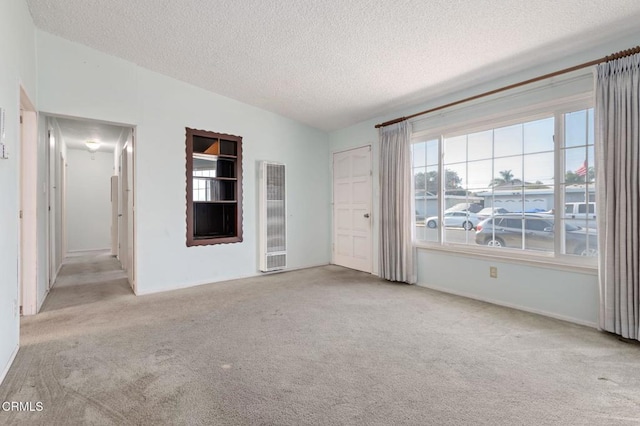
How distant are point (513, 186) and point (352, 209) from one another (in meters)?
2.56

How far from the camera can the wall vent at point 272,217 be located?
5062 mm

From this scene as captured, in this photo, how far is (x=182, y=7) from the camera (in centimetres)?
289

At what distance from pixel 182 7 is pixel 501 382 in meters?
3.80

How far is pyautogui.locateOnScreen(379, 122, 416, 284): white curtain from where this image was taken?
14.5 ft

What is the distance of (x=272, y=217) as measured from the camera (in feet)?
16.9

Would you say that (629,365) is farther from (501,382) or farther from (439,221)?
(439,221)

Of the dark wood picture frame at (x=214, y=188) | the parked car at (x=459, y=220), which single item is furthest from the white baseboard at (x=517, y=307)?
the dark wood picture frame at (x=214, y=188)

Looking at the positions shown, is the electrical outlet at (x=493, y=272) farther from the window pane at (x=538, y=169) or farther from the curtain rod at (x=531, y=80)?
the curtain rod at (x=531, y=80)

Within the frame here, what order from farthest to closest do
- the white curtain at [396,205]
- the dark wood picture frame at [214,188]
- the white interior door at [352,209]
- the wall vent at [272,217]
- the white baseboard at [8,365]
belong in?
1. the white interior door at [352,209]
2. the wall vent at [272,217]
3. the dark wood picture frame at [214,188]
4. the white curtain at [396,205]
5. the white baseboard at [8,365]

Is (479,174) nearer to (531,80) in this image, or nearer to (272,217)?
(531,80)

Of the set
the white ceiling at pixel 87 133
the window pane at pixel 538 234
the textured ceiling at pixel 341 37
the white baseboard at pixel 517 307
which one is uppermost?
the textured ceiling at pixel 341 37

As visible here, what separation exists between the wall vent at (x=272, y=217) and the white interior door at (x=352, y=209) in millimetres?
1049

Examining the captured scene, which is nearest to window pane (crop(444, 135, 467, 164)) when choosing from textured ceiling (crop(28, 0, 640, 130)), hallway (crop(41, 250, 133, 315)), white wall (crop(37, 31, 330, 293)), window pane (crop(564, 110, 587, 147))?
textured ceiling (crop(28, 0, 640, 130))

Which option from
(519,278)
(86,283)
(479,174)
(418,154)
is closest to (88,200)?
(86,283)
